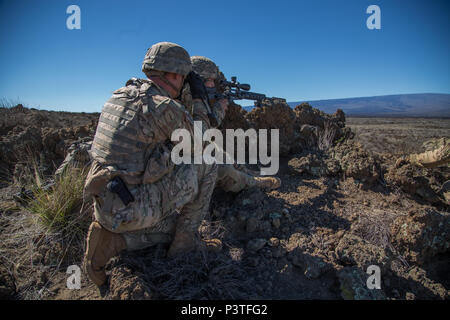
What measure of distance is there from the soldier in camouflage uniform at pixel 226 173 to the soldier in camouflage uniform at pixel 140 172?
776 millimetres

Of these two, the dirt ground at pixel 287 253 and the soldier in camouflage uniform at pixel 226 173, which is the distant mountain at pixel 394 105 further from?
the dirt ground at pixel 287 253

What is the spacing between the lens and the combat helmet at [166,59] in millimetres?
2080

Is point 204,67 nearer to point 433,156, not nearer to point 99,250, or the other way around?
point 99,250

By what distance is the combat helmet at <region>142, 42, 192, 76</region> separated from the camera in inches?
81.9

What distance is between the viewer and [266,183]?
3260 mm

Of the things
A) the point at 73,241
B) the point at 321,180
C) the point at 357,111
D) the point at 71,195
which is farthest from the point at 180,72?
the point at 357,111

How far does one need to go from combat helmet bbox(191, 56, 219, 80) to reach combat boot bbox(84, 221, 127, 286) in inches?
119

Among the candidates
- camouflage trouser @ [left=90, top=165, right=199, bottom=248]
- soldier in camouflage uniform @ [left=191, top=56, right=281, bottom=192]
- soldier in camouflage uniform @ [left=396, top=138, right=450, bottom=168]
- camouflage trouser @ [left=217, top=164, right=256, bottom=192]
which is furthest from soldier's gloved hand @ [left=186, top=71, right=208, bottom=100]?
soldier in camouflage uniform @ [left=396, top=138, right=450, bottom=168]

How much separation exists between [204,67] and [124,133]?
265cm

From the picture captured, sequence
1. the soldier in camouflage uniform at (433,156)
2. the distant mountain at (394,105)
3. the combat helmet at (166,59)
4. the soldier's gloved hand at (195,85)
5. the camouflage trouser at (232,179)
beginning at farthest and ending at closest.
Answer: the distant mountain at (394,105), the soldier in camouflage uniform at (433,156), the soldier's gloved hand at (195,85), the camouflage trouser at (232,179), the combat helmet at (166,59)

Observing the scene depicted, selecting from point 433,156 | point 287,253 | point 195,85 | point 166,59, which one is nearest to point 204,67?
point 195,85

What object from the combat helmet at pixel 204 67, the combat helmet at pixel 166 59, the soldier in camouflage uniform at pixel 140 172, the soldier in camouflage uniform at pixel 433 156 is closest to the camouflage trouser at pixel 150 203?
the soldier in camouflage uniform at pixel 140 172

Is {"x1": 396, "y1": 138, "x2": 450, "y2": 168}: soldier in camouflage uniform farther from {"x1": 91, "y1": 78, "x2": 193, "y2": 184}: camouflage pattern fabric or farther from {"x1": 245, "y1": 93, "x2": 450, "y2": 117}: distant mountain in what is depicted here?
{"x1": 245, "y1": 93, "x2": 450, "y2": 117}: distant mountain

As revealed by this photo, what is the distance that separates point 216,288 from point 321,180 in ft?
8.89
